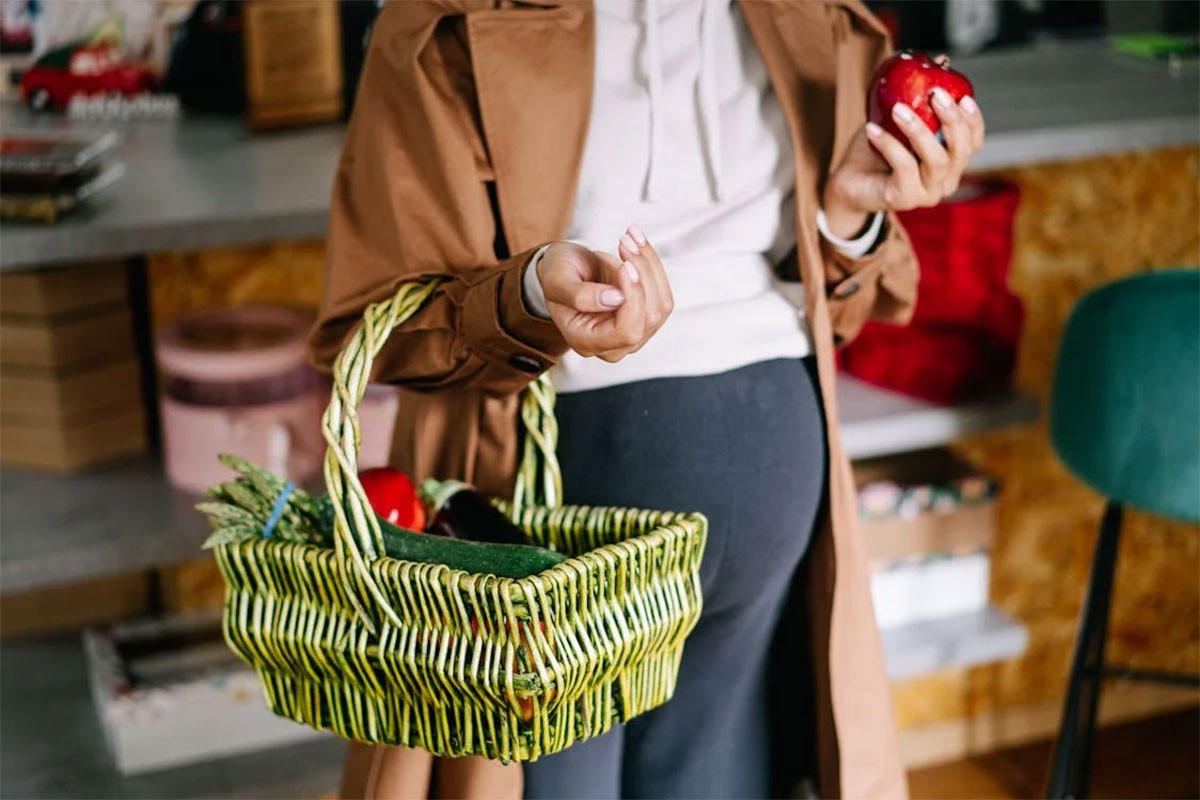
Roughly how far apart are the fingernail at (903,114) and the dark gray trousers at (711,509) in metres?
0.24

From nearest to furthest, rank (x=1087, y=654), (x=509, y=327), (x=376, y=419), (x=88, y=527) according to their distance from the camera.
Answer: (x=509, y=327) < (x=88, y=527) < (x=376, y=419) < (x=1087, y=654)

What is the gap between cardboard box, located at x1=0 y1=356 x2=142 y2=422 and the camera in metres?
1.83

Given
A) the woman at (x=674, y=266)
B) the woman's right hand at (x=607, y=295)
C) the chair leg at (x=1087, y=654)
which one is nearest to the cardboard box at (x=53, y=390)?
the woman at (x=674, y=266)

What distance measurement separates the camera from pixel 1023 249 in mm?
2229

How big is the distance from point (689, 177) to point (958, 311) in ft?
2.61

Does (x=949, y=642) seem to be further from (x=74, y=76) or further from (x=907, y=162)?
(x=74, y=76)

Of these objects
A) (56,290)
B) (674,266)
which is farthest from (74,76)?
(674,266)

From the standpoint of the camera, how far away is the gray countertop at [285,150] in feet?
4.88

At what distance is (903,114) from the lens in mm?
1130

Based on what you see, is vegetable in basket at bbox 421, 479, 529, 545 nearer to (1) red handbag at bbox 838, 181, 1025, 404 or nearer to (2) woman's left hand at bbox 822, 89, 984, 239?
(2) woman's left hand at bbox 822, 89, 984, 239

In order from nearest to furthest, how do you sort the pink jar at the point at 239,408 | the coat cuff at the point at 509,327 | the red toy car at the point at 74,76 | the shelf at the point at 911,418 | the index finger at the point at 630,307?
the index finger at the point at 630,307
the coat cuff at the point at 509,327
the pink jar at the point at 239,408
the shelf at the point at 911,418
the red toy car at the point at 74,76

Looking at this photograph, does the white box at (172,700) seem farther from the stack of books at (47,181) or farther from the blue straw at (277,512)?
the blue straw at (277,512)

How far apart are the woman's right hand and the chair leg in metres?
1.13

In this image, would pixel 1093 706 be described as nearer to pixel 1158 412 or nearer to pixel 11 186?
pixel 1158 412
